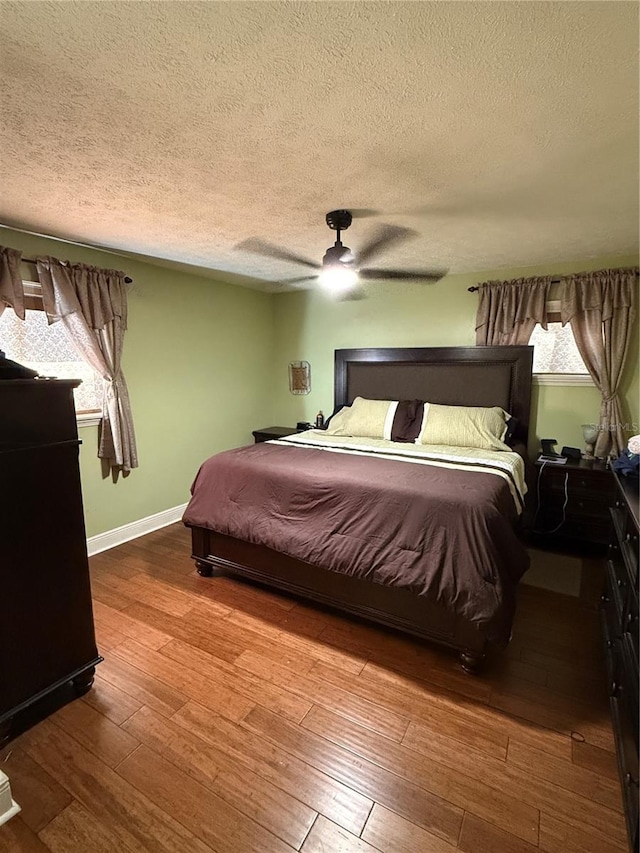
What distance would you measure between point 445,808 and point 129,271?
3.86 meters

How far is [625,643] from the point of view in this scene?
1.53 meters

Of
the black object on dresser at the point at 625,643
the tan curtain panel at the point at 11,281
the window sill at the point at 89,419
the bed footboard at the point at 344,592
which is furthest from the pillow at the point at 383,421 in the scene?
the tan curtain panel at the point at 11,281

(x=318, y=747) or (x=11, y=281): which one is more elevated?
(x=11, y=281)

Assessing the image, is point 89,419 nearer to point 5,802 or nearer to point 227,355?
point 227,355

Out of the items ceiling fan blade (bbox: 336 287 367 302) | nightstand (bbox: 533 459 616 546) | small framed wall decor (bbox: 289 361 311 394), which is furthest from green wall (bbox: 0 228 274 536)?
nightstand (bbox: 533 459 616 546)

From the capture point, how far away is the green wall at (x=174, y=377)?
3.26 metres

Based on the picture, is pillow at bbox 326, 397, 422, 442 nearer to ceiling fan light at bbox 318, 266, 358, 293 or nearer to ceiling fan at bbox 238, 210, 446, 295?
ceiling fan at bbox 238, 210, 446, 295

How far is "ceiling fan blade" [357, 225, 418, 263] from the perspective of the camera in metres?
2.60

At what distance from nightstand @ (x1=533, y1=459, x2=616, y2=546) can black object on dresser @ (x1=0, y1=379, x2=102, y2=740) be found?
10.7 feet

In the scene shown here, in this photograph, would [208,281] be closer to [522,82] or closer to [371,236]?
[371,236]

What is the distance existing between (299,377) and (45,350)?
2613 mm

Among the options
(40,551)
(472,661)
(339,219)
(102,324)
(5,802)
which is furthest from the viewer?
(102,324)

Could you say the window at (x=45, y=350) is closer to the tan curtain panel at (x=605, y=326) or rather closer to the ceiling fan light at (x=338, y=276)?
the ceiling fan light at (x=338, y=276)

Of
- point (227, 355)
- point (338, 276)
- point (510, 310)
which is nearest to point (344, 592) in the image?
point (338, 276)
